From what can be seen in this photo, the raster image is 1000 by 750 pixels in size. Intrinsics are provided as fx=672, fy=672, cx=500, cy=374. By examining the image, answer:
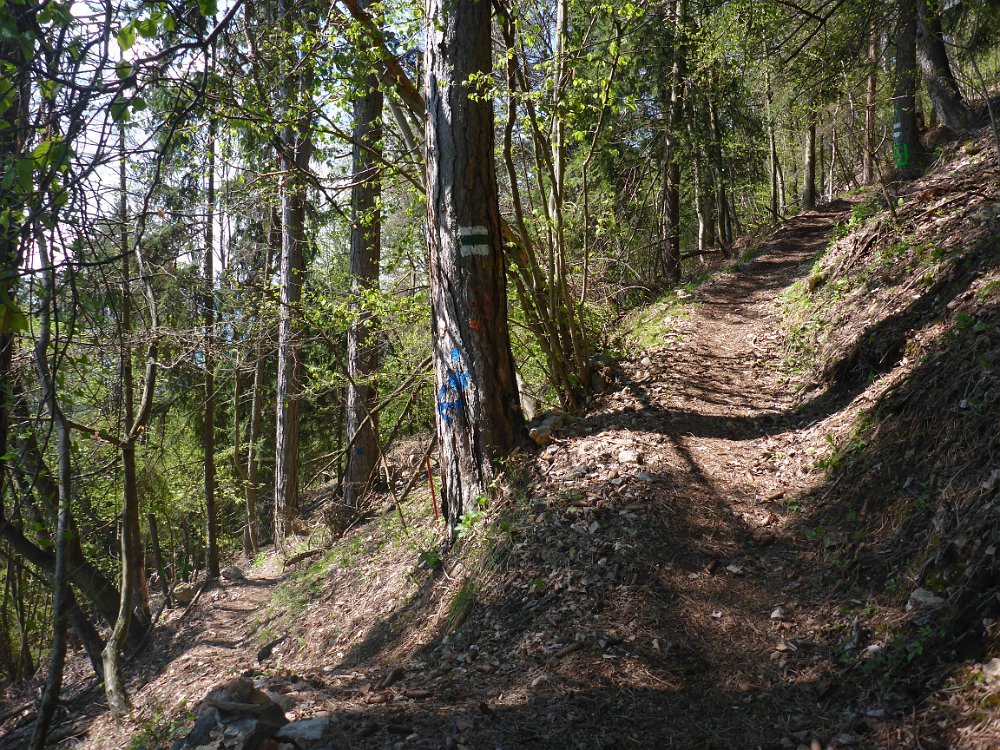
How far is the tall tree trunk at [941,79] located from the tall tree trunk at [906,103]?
323 millimetres


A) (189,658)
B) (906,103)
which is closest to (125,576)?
(189,658)

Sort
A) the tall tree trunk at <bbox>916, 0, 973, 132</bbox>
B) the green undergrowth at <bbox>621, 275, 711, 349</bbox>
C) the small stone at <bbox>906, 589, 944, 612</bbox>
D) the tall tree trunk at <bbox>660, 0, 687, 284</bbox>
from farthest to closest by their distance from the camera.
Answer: the tall tree trunk at <bbox>660, 0, 687, 284</bbox> < the tall tree trunk at <bbox>916, 0, 973, 132</bbox> < the green undergrowth at <bbox>621, 275, 711, 349</bbox> < the small stone at <bbox>906, 589, 944, 612</bbox>

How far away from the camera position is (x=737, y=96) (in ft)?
49.1

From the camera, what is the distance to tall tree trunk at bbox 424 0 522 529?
213 inches

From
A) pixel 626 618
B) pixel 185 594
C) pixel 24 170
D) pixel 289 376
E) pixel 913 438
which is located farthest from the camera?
pixel 185 594

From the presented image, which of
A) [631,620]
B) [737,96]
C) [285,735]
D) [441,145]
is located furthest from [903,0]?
[285,735]

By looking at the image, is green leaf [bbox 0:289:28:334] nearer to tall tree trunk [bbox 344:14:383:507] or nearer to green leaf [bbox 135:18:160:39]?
green leaf [bbox 135:18:160:39]

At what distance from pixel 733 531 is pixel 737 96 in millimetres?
13165

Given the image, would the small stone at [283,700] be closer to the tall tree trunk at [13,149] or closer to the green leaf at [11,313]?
the tall tree trunk at [13,149]

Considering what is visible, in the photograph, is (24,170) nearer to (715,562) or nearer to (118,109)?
(118,109)

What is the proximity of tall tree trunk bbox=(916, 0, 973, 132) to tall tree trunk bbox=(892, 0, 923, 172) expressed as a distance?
12.7 inches

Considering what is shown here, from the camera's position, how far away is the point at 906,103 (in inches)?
455

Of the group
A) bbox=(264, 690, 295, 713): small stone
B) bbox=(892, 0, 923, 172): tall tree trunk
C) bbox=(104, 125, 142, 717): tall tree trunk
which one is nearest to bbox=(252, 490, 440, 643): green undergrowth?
bbox=(104, 125, 142, 717): tall tree trunk

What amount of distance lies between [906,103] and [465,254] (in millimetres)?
10211
